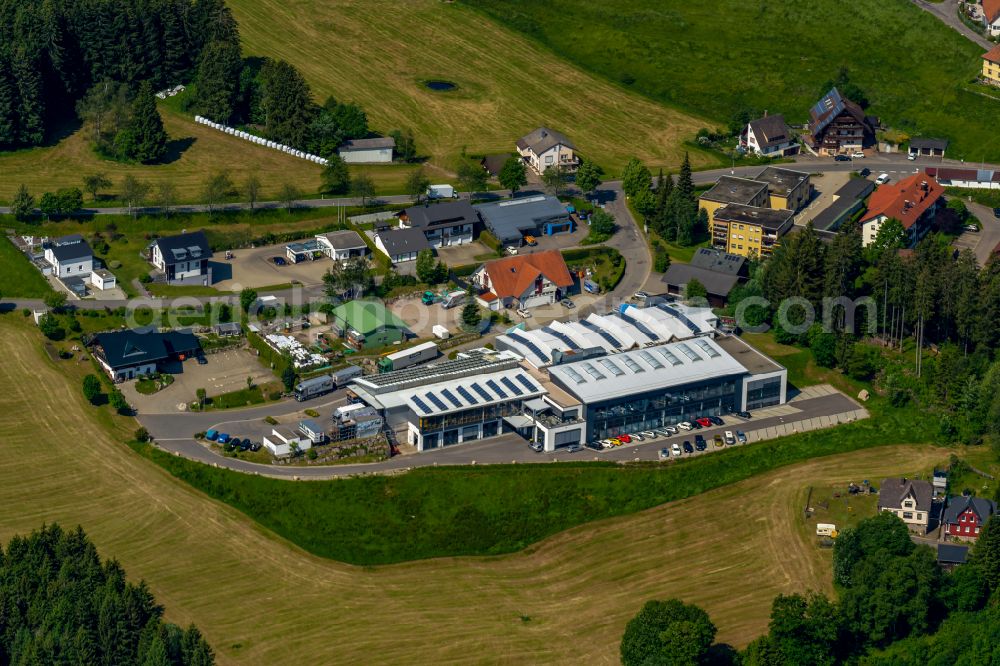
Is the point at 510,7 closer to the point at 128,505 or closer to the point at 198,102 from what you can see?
the point at 198,102

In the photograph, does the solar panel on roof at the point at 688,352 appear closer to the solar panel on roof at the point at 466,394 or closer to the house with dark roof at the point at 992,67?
the solar panel on roof at the point at 466,394

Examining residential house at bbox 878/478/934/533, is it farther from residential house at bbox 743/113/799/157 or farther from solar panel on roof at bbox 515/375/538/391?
residential house at bbox 743/113/799/157

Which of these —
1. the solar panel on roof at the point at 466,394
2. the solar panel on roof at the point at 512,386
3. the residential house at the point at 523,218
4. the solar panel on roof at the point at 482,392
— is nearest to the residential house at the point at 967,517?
the solar panel on roof at the point at 512,386

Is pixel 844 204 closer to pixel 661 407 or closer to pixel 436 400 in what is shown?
pixel 661 407

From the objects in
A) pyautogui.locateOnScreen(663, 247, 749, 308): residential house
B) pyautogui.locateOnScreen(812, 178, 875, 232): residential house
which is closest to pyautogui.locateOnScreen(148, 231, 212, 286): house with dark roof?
pyautogui.locateOnScreen(663, 247, 749, 308): residential house

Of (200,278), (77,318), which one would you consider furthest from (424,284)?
(77,318)

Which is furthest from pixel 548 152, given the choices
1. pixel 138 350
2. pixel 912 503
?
pixel 912 503
